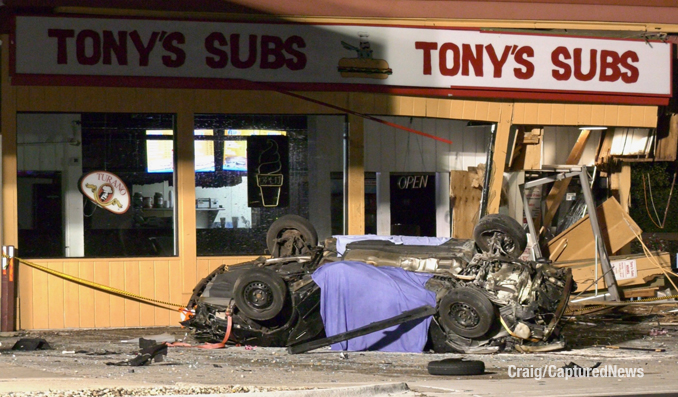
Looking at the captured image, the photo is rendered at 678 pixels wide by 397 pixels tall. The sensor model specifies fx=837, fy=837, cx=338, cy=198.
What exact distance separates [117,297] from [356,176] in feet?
13.5

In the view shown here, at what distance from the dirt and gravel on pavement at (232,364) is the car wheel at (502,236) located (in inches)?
52.7

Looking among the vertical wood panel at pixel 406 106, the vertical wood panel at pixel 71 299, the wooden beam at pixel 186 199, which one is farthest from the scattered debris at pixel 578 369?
the vertical wood panel at pixel 71 299

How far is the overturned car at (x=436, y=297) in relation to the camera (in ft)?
31.2

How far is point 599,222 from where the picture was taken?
14453 millimetres

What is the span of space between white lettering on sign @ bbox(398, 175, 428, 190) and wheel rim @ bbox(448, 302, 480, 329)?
4.90 metres

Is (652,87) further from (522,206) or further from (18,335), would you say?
(18,335)

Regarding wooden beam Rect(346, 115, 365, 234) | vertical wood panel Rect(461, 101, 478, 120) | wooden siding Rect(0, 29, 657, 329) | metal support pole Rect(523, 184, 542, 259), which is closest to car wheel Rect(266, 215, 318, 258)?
wooden siding Rect(0, 29, 657, 329)

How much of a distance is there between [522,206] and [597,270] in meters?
1.94

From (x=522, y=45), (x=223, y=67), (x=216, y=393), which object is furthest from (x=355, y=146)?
(x=216, y=393)

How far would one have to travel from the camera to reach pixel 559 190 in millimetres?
15133

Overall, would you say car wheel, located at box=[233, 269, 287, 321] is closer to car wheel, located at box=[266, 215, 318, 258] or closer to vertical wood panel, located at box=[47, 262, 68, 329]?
car wheel, located at box=[266, 215, 318, 258]

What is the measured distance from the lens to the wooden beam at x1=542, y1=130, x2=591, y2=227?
49.6 feet

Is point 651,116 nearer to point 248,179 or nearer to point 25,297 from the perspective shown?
point 248,179

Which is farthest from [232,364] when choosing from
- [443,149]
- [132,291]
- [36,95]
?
[443,149]
